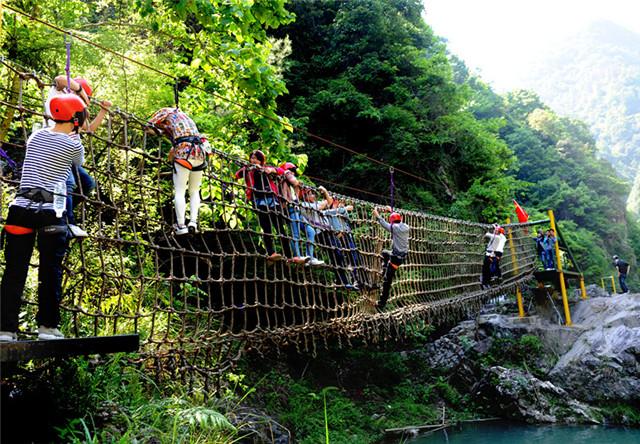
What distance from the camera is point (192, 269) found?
7.03 m

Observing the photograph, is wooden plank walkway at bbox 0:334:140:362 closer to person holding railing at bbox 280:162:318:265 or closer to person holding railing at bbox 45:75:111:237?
person holding railing at bbox 45:75:111:237

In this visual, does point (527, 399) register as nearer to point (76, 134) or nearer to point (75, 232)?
point (75, 232)

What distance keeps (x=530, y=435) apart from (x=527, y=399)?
881 mm

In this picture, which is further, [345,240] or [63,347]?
[345,240]

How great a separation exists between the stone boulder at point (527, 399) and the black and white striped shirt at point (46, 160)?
28.3 feet

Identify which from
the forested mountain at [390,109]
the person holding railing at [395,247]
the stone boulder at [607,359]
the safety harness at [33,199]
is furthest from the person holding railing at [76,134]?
the stone boulder at [607,359]

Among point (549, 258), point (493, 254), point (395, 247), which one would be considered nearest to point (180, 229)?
point (395, 247)

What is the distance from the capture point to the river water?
7383 mm

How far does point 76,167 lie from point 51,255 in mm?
431

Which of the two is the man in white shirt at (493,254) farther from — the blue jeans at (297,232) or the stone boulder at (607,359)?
the blue jeans at (297,232)

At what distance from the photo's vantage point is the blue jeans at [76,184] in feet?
5.94

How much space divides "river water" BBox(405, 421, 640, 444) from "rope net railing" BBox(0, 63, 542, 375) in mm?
2490

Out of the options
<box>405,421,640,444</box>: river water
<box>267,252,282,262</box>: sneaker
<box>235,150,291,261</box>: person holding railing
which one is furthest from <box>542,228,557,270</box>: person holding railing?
<box>267,252,282,262</box>: sneaker

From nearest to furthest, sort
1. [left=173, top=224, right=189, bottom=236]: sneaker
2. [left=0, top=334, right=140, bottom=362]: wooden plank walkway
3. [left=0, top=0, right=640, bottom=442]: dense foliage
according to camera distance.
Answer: [left=0, top=334, right=140, bottom=362]: wooden plank walkway
[left=173, top=224, right=189, bottom=236]: sneaker
[left=0, top=0, right=640, bottom=442]: dense foliage
